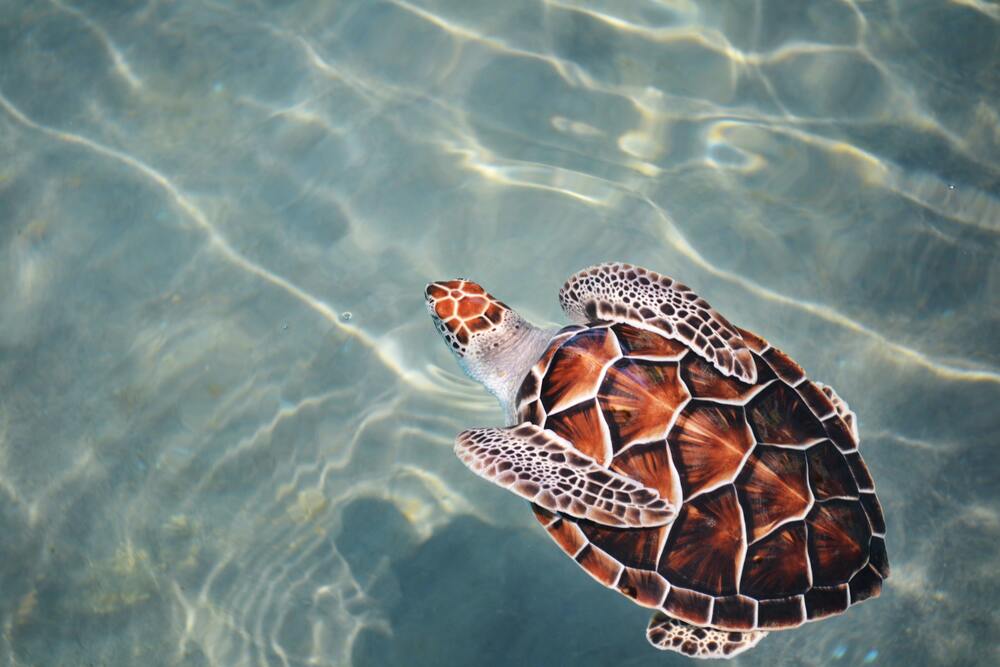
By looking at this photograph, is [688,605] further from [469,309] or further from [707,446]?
[469,309]

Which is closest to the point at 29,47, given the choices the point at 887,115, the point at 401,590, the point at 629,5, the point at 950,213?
the point at 629,5

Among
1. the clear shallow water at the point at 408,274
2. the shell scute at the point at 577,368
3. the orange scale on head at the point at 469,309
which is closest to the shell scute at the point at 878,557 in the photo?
the clear shallow water at the point at 408,274

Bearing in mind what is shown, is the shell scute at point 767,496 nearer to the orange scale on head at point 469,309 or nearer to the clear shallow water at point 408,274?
the clear shallow water at point 408,274

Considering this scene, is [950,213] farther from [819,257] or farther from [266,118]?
[266,118]

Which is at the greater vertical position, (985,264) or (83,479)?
(985,264)

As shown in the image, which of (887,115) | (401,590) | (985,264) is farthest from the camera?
(887,115)

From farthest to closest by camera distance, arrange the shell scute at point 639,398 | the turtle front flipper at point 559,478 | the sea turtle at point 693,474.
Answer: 1. the shell scute at point 639,398
2. the sea turtle at point 693,474
3. the turtle front flipper at point 559,478

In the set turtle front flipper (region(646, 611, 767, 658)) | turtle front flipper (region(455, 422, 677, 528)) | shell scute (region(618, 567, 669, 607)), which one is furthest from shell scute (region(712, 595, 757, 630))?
turtle front flipper (region(455, 422, 677, 528))
